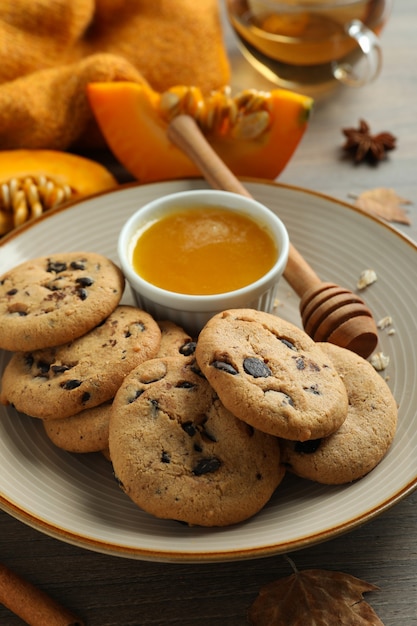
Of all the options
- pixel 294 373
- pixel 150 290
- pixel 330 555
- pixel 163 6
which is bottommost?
pixel 330 555

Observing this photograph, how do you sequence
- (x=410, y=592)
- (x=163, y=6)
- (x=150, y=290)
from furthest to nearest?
(x=163, y=6) < (x=150, y=290) < (x=410, y=592)

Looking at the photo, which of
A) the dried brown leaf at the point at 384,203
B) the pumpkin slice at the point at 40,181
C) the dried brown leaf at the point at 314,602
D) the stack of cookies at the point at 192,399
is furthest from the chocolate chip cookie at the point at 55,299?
the dried brown leaf at the point at 384,203

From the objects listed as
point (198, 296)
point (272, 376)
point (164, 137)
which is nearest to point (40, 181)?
point (164, 137)

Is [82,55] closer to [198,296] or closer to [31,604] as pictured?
[198,296]

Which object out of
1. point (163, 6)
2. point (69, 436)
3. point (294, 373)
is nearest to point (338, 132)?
point (163, 6)

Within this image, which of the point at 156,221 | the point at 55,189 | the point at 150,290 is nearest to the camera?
the point at 150,290

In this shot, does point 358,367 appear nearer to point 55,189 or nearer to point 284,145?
point 284,145

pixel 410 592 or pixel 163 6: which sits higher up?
pixel 163 6
